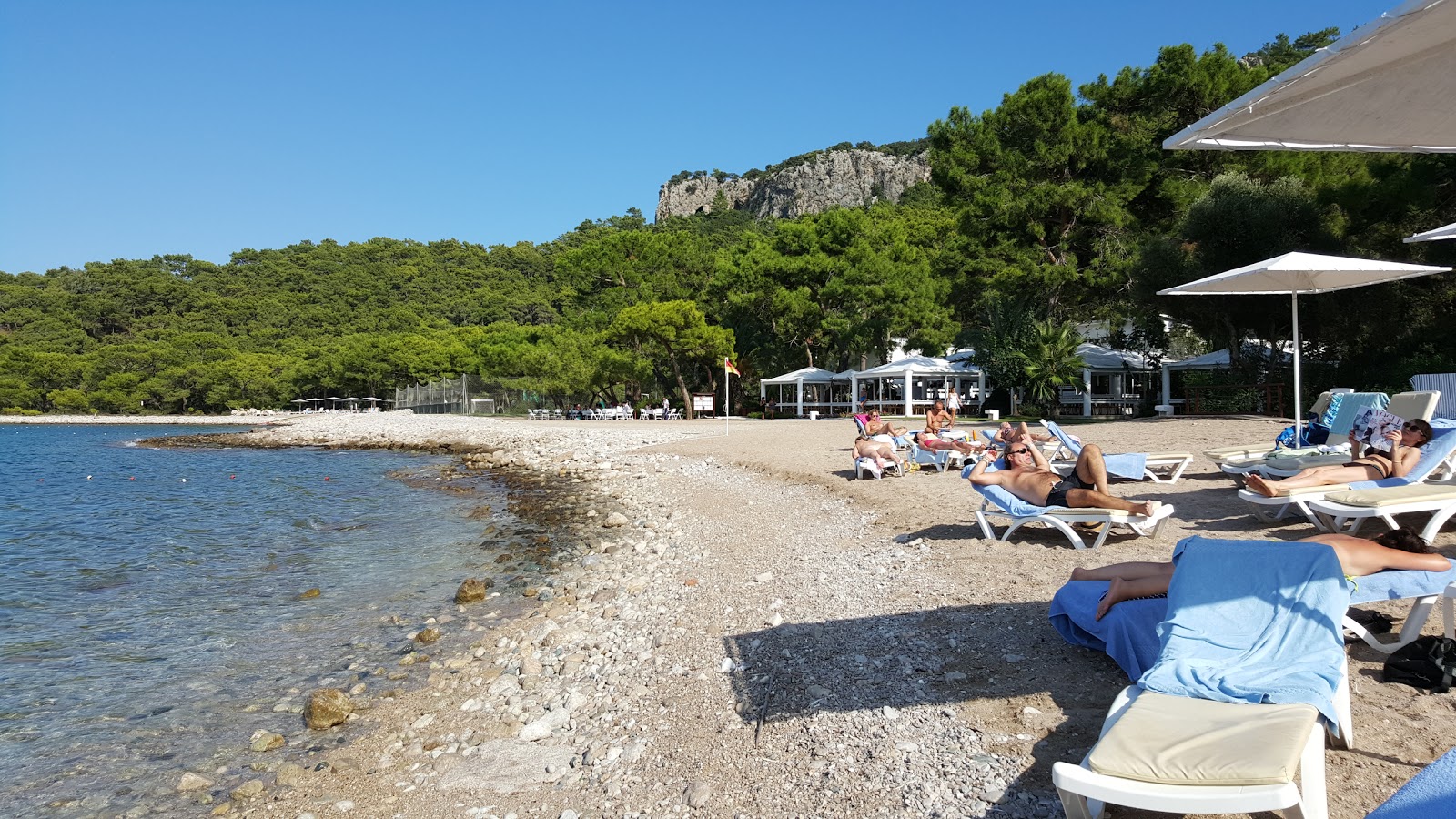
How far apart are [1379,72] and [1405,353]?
58.8 ft

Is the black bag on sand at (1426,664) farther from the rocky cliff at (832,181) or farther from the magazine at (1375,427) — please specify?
the rocky cliff at (832,181)

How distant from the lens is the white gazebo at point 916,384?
91.6ft

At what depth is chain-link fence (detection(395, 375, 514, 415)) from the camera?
46.9m

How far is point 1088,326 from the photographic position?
31.3 meters

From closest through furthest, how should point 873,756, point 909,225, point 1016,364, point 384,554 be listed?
point 873,756 < point 384,554 < point 1016,364 < point 909,225

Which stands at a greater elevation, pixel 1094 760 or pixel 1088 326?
pixel 1088 326

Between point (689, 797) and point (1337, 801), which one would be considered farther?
point (689, 797)

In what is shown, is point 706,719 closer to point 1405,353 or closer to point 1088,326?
point 1405,353

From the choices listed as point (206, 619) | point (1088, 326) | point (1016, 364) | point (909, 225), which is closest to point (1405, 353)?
point (1016, 364)

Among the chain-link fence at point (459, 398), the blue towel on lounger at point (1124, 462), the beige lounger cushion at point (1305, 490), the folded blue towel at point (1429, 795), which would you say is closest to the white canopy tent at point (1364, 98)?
the folded blue towel at point (1429, 795)

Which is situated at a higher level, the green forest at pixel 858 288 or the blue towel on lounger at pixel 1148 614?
the green forest at pixel 858 288

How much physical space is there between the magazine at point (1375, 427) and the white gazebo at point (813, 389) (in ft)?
78.3

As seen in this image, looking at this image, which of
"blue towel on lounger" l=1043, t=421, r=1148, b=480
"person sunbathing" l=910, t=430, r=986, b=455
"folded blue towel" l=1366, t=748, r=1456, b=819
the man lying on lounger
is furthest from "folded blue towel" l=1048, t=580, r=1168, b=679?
"person sunbathing" l=910, t=430, r=986, b=455

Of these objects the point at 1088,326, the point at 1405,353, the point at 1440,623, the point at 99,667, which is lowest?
the point at 99,667
